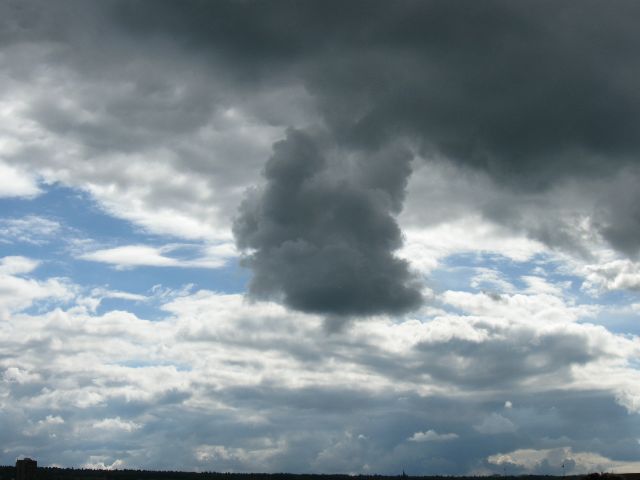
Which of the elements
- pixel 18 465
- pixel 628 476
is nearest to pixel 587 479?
pixel 628 476

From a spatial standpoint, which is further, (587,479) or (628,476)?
(628,476)

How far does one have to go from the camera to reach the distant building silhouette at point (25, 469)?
62.2m

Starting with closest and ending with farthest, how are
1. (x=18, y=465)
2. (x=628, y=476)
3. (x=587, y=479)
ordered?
(x=18, y=465) < (x=587, y=479) < (x=628, y=476)

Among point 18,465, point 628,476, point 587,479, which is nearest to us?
point 18,465

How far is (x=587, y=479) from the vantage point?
324ft

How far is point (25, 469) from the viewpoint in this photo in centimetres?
6262

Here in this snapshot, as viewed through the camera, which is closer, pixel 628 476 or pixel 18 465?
pixel 18 465

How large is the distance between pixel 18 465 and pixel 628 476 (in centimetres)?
8713

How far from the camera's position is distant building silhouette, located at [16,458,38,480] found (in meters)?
62.2

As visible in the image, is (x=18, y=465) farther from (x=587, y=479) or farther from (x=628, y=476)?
(x=628, y=476)

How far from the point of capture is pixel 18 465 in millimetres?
62781

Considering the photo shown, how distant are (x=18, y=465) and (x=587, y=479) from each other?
240 feet
